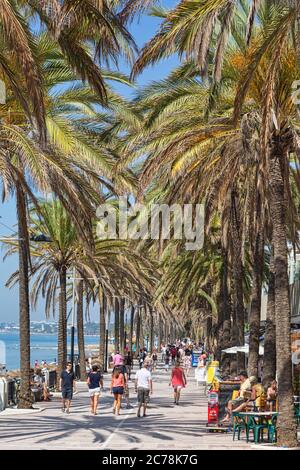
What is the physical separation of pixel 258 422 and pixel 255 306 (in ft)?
35.7

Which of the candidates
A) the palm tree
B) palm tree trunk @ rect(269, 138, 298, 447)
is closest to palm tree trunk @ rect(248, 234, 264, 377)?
the palm tree

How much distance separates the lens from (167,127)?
23.8m

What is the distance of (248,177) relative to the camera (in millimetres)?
24625

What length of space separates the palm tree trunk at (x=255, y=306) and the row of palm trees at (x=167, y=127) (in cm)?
4

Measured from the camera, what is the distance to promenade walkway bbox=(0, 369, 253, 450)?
1673 cm

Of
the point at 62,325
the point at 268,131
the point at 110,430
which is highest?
the point at 268,131

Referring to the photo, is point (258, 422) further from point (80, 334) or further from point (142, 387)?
point (80, 334)

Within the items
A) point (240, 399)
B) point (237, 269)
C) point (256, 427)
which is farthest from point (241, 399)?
point (237, 269)

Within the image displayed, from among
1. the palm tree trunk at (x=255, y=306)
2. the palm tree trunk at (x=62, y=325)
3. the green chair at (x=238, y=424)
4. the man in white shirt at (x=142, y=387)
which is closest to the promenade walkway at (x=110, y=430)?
the green chair at (x=238, y=424)

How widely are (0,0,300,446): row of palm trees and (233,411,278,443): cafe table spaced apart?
103cm

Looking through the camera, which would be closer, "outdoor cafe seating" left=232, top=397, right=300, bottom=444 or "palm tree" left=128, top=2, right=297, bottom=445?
"palm tree" left=128, top=2, right=297, bottom=445

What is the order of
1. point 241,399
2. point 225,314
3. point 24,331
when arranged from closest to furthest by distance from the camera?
point 241,399, point 24,331, point 225,314

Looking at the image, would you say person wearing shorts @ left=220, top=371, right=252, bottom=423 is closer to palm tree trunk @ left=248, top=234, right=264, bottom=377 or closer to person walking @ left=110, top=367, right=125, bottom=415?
person walking @ left=110, top=367, right=125, bottom=415
